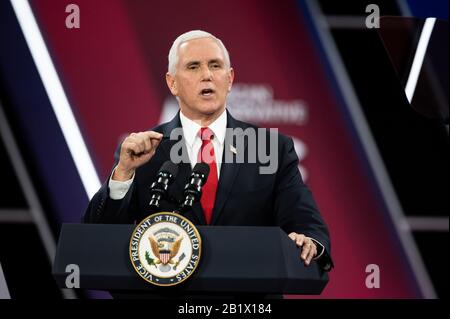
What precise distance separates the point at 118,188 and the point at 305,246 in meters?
0.58

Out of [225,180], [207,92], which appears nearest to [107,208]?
[225,180]

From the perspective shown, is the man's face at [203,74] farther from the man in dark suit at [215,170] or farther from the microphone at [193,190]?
the microphone at [193,190]

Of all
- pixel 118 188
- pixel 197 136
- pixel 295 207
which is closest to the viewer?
pixel 118 188

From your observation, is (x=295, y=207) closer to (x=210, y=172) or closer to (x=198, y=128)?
(x=210, y=172)

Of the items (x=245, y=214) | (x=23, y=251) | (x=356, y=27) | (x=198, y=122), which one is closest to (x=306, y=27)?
(x=356, y=27)

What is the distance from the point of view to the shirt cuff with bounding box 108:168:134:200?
95.5 inches

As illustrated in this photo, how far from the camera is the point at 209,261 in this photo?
220 centimetres

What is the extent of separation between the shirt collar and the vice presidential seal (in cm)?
62

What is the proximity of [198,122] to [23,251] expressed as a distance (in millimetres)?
1219

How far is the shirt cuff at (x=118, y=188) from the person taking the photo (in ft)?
7.96

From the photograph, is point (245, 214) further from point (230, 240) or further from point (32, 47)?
point (32, 47)

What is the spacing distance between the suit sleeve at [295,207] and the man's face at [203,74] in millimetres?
315

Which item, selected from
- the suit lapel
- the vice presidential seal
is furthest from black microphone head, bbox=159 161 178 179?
the suit lapel

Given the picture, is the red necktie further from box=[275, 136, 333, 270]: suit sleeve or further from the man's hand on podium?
the man's hand on podium
